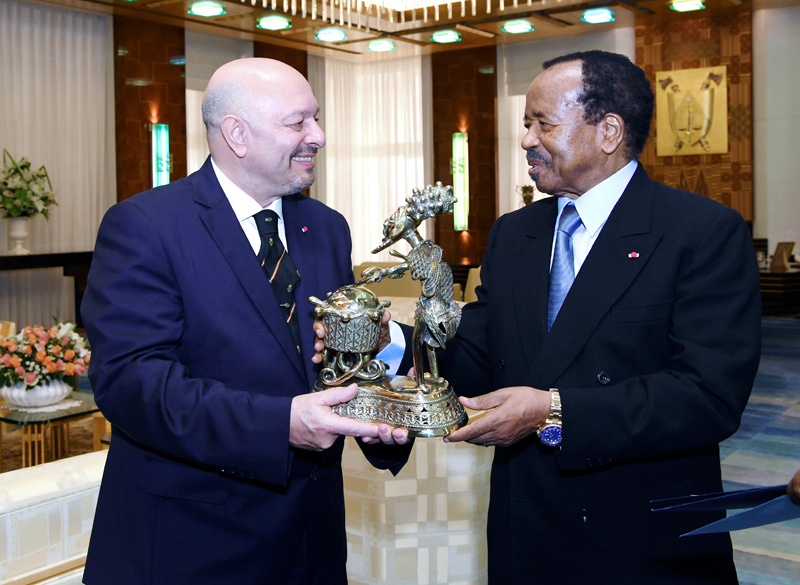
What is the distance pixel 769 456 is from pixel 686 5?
705 centimetres

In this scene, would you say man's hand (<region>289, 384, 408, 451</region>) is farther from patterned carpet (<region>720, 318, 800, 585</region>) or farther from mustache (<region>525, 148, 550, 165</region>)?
patterned carpet (<region>720, 318, 800, 585</region>)

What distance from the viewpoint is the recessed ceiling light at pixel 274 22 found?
1020 centimetres

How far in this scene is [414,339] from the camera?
1.92 meters

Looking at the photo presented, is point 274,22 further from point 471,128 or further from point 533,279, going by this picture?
point 533,279

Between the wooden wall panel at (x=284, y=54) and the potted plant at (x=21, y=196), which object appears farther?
the wooden wall panel at (x=284, y=54)

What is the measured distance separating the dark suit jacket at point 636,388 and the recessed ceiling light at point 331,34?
9.21 meters

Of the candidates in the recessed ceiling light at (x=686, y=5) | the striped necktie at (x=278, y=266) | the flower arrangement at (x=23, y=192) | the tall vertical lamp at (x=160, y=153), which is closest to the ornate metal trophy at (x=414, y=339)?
the striped necktie at (x=278, y=266)

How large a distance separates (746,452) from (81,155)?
9046 millimetres

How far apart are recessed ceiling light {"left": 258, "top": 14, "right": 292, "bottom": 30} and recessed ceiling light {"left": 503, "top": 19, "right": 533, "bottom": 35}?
114 inches

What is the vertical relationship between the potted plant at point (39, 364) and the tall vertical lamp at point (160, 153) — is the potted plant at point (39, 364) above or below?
below

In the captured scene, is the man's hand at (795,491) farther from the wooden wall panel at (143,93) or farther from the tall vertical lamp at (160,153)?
the tall vertical lamp at (160,153)

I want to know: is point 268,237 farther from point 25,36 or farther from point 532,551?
point 25,36

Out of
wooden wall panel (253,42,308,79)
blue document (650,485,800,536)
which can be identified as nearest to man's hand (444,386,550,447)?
blue document (650,485,800,536)

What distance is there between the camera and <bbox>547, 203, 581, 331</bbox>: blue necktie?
202cm
